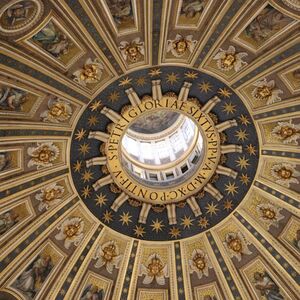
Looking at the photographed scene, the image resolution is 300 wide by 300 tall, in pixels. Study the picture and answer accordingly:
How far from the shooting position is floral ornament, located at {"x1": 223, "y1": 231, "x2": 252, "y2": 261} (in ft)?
64.6

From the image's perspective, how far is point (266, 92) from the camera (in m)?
17.4

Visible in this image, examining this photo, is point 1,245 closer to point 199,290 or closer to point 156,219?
point 156,219

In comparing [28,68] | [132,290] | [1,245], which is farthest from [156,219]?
[28,68]

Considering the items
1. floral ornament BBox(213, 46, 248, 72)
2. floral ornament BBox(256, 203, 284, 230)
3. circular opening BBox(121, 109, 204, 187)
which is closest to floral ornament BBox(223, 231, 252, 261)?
floral ornament BBox(256, 203, 284, 230)

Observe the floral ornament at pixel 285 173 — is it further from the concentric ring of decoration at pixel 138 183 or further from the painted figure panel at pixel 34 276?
the painted figure panel at pixel 34 276

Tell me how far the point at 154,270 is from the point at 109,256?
6.65ft

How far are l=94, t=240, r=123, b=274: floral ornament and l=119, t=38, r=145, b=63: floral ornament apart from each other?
315 inches

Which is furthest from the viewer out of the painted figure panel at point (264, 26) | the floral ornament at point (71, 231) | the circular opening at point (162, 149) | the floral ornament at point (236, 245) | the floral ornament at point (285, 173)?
the circular opening at point (162, 149)

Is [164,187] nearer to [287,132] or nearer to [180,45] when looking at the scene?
[287,132]

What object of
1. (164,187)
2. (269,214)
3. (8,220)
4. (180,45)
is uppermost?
(180,45)

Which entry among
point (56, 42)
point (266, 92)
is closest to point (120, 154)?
point (56, 42)

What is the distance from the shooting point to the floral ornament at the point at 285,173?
1845 cm

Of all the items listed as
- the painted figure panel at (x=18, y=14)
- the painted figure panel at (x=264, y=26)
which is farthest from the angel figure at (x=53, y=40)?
the painted figure panel at (x=264, y=26)

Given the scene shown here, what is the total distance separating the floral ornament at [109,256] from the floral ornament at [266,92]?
28.1 ft
